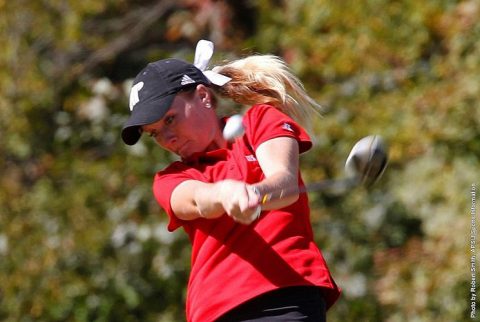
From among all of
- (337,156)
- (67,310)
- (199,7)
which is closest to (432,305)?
(337,156)

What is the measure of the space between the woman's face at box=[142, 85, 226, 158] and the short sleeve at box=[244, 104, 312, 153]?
0.12 m

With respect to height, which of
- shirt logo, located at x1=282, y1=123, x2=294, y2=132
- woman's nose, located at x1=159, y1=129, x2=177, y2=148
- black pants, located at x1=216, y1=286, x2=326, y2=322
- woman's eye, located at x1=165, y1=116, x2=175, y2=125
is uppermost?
woman's eye, located at x1=165, y1=116, x2=175, y2=125

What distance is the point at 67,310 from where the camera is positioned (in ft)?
25.6

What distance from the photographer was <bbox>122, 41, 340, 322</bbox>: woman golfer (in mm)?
3348

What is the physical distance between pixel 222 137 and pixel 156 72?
28cm

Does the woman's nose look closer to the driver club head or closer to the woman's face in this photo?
the woman's face

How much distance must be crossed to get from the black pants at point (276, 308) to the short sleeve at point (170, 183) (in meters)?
0.35

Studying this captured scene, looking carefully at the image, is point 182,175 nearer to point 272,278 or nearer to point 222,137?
point 222,137

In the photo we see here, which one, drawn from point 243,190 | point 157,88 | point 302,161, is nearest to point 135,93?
point 157,88

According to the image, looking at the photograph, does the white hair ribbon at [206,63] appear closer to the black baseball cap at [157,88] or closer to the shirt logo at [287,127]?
the black baseball cap at [157,88]

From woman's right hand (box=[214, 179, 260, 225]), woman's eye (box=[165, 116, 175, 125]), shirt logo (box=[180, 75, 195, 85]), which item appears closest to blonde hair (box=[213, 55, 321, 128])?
shirt logo (box=[180, 75, 195, 85])

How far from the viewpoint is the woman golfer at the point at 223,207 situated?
132 inches

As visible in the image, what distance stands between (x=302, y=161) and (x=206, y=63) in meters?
3.83

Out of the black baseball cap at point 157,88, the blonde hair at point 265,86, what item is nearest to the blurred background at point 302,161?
the blonde hair at point 265,86
